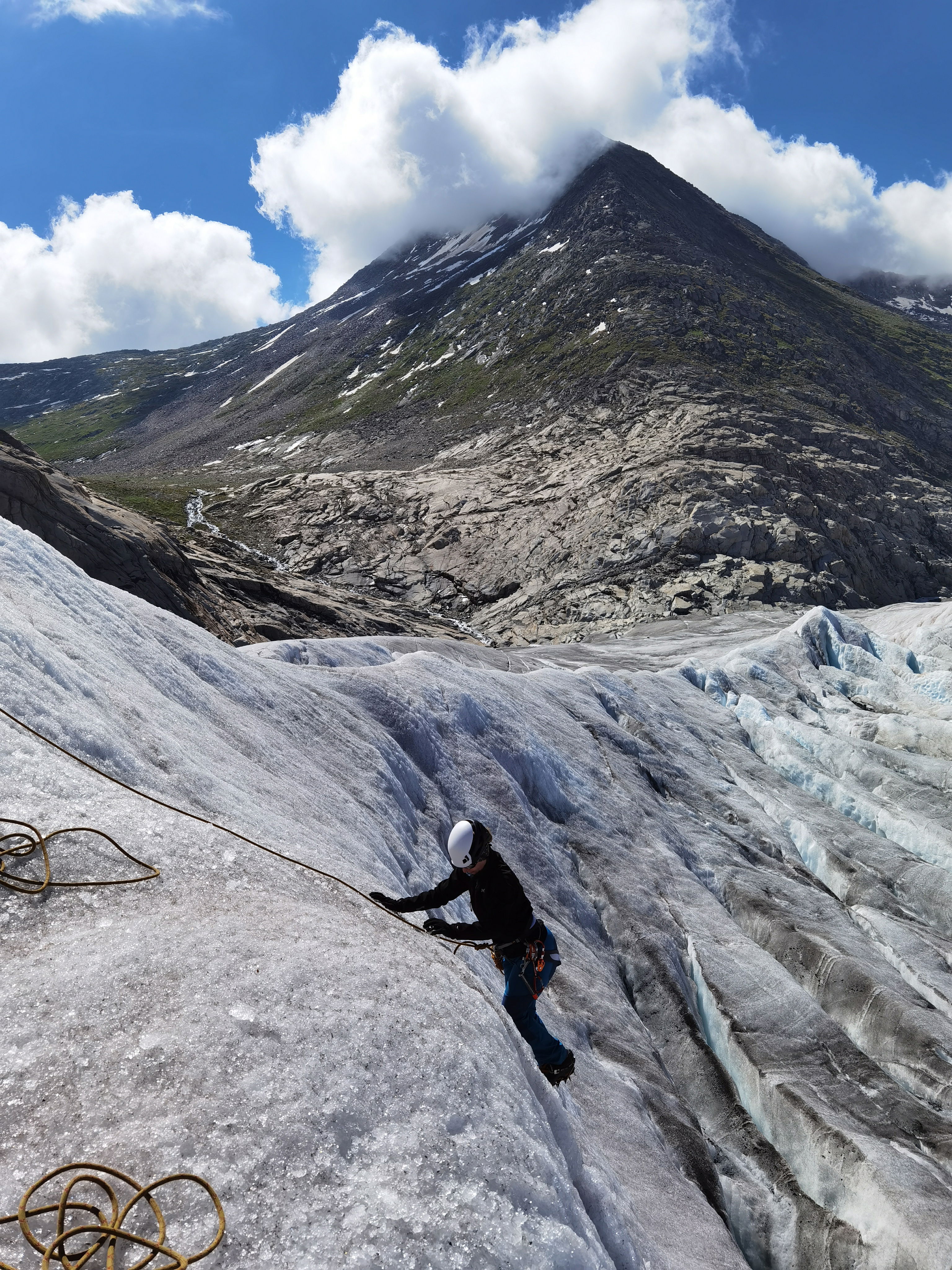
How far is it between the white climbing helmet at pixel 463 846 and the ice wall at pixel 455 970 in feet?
3.76

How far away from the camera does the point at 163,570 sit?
42500 mm

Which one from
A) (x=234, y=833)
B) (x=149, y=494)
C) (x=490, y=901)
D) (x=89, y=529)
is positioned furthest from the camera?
(x=149, y=494)

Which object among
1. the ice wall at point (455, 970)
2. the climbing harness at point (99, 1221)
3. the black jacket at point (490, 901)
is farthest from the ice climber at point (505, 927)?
the climbing harness at point (99, 1221)

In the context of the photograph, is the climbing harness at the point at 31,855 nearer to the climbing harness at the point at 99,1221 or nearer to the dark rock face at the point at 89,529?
the climbing harness at the point at 99,1221

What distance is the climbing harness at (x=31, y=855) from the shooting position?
6.75 metres

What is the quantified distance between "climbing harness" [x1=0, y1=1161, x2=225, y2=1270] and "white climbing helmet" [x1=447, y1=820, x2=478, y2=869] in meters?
3.88

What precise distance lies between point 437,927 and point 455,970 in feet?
2.49

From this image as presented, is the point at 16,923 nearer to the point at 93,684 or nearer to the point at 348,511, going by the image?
the point at 93,684

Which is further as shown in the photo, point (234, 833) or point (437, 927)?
point (234, 833)

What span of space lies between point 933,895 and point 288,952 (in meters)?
25.9

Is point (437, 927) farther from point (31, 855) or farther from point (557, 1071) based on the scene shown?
point (31, 855)

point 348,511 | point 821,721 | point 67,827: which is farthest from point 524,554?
point 67,827

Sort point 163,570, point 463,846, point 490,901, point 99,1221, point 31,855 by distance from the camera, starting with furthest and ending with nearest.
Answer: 1. point 163,570
2. point 490,901
3. point 463,846
4. point 31,855
5. point 99,1221

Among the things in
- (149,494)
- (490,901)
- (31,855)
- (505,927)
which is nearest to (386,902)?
(490,901)
